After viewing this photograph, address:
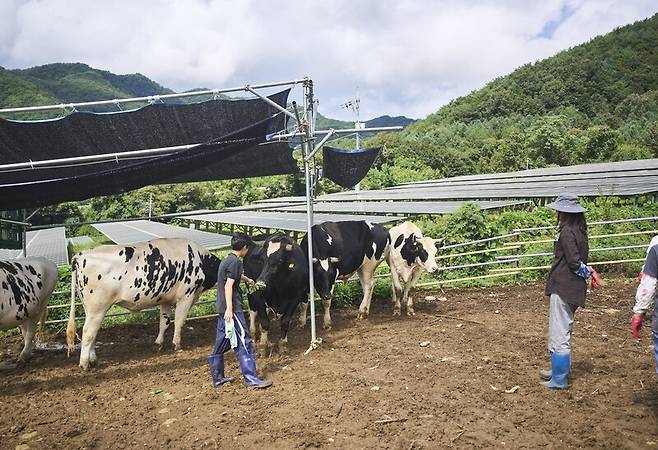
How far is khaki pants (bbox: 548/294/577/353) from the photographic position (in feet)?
17.0

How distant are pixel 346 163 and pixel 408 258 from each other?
7.92 feet

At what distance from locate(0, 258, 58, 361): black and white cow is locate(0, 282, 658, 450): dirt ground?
1.82ft

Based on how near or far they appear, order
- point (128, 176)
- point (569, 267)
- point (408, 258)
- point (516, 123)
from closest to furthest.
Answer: point (569, 267), point (128, 176), point (408, 258), point (516, 123)

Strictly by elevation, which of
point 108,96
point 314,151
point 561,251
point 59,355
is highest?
point 108,96

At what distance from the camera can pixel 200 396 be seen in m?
5.62

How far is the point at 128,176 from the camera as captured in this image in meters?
6.62

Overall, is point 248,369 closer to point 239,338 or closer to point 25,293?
point 239,338

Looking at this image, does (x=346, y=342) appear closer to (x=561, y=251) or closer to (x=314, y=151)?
(x=314, y=151)

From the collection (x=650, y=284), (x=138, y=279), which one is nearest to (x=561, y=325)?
(x=650, y=284)

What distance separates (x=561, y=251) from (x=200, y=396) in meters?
4.15

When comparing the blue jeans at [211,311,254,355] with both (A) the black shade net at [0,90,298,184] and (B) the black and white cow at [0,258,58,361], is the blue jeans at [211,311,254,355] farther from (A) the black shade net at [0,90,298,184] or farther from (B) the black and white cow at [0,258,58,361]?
(B) the black and white cow at [0,258,58,361]

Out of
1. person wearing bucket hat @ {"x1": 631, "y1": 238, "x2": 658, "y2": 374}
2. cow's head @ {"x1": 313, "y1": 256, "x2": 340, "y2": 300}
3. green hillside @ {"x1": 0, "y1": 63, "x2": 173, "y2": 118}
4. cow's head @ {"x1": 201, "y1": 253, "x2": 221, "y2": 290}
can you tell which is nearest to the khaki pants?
person wearing bucket hat @ {"x1": 631, "y1": 238, "x2": 658, "y2": 374}

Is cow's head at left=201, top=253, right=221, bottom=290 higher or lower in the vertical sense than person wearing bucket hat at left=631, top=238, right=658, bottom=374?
lower

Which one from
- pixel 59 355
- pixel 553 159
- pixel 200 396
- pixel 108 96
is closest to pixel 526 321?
pixel 200 396
